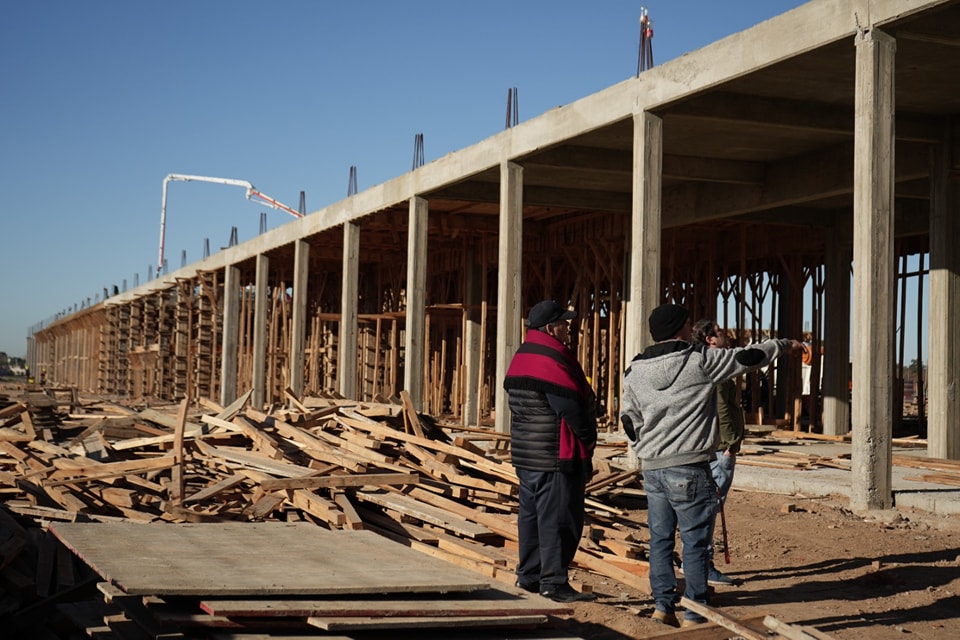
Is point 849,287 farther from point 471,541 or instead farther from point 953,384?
point 471,541

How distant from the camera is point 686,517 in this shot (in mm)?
5953

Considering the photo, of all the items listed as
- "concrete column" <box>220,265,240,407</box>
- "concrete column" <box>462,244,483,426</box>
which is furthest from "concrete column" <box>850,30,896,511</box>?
"concrete column" <box>220,265,240,407</box>

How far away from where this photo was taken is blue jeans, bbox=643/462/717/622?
19.5 ft

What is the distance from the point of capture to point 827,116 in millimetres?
15117

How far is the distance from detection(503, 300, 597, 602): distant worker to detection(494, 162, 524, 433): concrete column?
10403mm

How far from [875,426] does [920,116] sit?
712cm

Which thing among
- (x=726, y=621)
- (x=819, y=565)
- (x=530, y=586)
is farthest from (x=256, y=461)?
(x=726, y=621)

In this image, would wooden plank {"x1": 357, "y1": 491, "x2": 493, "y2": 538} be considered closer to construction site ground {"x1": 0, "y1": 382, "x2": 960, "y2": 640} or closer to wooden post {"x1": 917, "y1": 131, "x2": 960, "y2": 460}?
construction site ground {"x1": 0, "y1": 382, "x2": 960, "y2": 640}

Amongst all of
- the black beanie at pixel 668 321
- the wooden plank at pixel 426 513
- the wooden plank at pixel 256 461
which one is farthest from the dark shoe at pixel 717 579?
the wooden plank at pixel 256 461

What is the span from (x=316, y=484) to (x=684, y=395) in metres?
4.73

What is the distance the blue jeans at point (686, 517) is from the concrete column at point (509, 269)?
36.1ft

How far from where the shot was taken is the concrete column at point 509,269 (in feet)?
56.6

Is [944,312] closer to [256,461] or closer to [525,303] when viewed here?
[256,461]

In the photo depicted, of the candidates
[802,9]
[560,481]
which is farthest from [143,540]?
[802,9]
